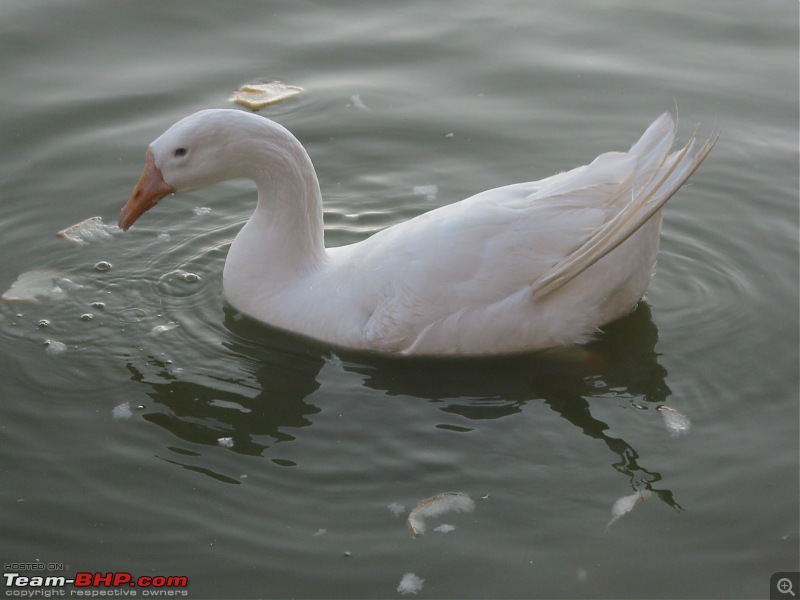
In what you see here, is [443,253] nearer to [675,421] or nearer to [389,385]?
[389,385]

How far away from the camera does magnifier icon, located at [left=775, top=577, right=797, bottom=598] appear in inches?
183

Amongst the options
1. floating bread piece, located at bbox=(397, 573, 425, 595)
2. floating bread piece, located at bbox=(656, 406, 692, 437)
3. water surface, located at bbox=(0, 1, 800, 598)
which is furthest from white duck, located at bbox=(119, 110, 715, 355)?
floating bread piece, located at bbox=(397, 573, 425, 595)

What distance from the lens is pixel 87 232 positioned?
23.0 ft

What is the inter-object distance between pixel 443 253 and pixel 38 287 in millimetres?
2523

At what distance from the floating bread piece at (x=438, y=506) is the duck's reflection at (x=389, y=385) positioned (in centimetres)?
62

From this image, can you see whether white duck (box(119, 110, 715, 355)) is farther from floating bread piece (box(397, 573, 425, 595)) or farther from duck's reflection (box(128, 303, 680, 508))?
floating bread piece (box(397, 573, 425, 595))

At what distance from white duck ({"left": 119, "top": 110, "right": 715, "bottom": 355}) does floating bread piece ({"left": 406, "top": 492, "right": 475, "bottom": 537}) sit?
98 centimetres

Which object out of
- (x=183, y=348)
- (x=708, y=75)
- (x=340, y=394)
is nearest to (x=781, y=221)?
(x=708, y=75)

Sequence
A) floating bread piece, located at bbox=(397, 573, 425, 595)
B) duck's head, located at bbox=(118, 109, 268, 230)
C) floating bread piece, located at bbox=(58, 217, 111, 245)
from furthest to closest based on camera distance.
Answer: floating bread piece, located at bbox=(58, 217, 111, 245), duck's head, located at bbox=(118, 109, 268, 230), floating bread piece, located at bbox=(397, 573, 425, 595)

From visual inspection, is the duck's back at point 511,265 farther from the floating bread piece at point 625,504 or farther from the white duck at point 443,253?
the floating bread piece at point 625,504

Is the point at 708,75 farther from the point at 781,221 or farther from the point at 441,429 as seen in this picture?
the point at 441,429

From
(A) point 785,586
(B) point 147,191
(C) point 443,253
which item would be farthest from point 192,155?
(A) point 785,586

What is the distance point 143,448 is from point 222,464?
0.43 metres

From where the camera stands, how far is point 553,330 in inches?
229
